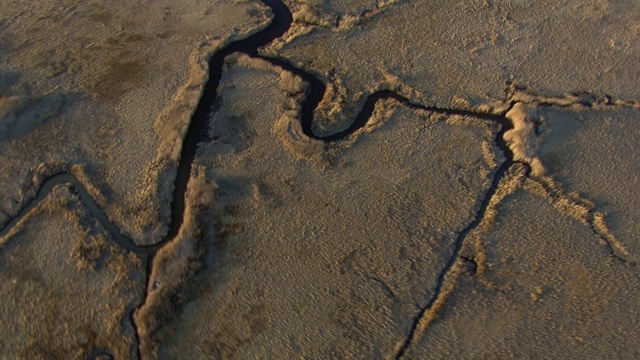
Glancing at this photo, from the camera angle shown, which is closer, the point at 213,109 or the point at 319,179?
the point at 319,179

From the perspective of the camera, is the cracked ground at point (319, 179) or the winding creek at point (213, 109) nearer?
the cracked ground at point (319, 179)

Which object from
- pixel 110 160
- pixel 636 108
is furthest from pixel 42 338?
pixel 636 108

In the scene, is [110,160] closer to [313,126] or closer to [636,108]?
[313,126]

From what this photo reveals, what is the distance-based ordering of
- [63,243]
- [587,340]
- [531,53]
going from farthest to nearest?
1. [531,53]
2. [63,243]
3. [587,340]

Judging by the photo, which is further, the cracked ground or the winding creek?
the winding creek
